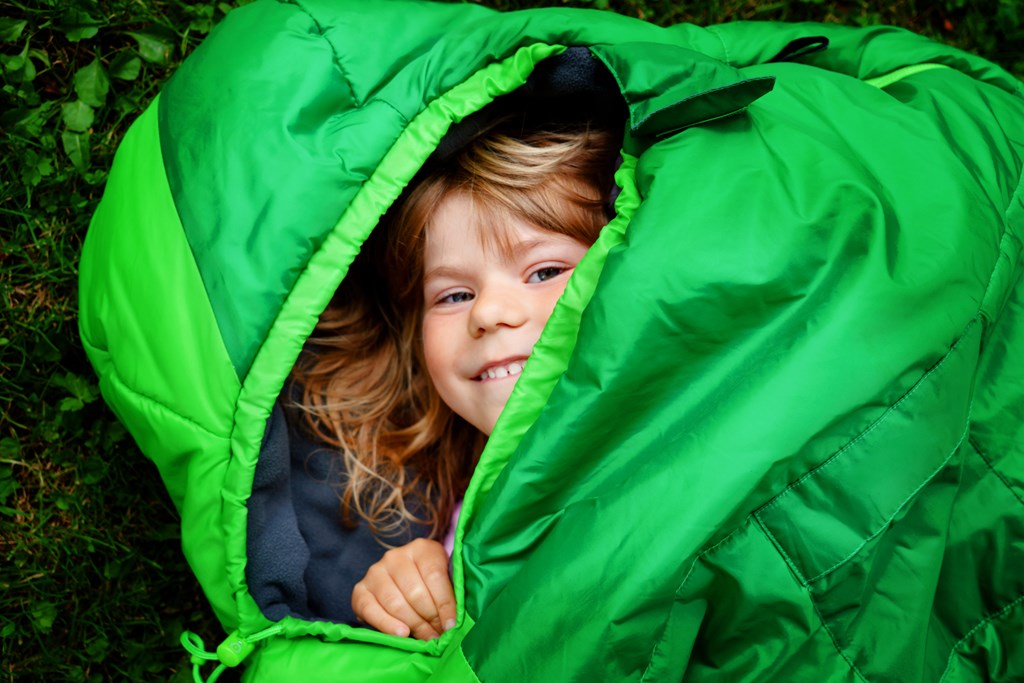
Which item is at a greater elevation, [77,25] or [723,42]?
[723,42]

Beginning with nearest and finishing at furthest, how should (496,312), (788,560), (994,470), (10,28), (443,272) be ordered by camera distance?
(788,560), (994,470), (496,312), (443,272), (10,28)

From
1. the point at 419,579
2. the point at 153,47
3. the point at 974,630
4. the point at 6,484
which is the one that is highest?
the point at 153,47

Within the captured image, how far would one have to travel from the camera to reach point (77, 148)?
1712 mm

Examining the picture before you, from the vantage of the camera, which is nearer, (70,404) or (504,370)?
(504,370)

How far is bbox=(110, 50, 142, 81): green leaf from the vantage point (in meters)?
1.74

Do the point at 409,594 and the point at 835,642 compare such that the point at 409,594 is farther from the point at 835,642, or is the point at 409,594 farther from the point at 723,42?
the point at 723,42

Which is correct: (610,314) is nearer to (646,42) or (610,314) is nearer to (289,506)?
(646,42)

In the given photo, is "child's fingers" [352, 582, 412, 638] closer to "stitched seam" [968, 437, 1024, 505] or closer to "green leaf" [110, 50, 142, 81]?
"stitched seam" [968, 437, 1024, 505]

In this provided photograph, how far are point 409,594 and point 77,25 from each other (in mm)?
1203

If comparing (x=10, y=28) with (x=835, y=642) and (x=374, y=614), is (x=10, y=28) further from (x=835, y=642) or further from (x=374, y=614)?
(x=835, y=642)

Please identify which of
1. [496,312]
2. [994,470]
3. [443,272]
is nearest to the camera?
[994,470]

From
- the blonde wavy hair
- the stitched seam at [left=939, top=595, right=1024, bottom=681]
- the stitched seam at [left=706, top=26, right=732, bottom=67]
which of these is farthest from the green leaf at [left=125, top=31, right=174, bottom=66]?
the stitched seam at [left=939, top=595, right=1024, bottom=681]

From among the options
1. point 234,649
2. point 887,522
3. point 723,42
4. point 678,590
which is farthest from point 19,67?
point 887,522

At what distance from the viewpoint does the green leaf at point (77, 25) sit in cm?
171
